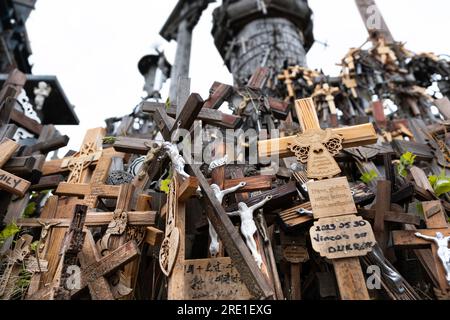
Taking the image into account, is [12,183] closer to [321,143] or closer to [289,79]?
[321,143]

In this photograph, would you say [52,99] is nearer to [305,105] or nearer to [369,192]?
[305,105]

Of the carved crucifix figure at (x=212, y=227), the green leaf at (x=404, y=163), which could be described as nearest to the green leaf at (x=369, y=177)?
the green leaf at (x=404, y=163)

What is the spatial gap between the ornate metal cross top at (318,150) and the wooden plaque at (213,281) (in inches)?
35.0

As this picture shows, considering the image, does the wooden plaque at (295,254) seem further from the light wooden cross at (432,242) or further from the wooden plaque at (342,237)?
the light wooden cross at (432,242)

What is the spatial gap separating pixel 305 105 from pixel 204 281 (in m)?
1.69

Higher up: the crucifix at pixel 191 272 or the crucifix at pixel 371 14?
the crucifix at pixel 371 14

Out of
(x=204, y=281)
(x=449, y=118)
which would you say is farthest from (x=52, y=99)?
(x=449, y=118)

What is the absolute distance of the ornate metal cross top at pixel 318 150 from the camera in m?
2.40

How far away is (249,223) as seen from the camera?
88.1 inches

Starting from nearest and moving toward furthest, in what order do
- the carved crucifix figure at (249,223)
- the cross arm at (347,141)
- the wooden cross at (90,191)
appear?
the carved crucifix figure at (249,223) < the cross arm at (347,141) < the wooden cross at (90,191)

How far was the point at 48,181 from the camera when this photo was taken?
333 cm

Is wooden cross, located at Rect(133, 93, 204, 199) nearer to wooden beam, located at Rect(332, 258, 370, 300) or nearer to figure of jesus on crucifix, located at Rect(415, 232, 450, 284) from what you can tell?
wooden beam, located at Rect(332, 258, 370, 300)

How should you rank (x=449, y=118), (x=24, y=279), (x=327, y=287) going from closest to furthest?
(x=327, y=287)
(x=24, y=279)
(x=449, y=118)

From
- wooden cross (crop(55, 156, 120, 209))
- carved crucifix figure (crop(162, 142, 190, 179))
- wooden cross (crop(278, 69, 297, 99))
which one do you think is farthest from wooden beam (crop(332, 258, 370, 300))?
wooden cross (crop(278, 69, 297, 99))
